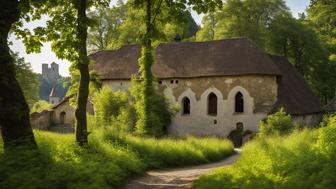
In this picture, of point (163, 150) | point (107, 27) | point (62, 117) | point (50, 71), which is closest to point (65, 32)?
point (163, 150)

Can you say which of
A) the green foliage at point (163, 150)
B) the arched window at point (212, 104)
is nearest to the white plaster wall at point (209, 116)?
the arched window at point (212, 104)

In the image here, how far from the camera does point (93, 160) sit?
1235 cm

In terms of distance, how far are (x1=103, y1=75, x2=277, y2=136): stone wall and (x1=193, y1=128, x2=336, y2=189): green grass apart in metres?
20.8

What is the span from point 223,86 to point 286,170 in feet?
80.2

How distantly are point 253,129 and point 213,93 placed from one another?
4.35 metres

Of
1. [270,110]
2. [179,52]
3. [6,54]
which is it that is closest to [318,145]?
[6,54]

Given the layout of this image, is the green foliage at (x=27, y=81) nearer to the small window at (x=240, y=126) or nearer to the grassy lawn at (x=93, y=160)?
the small window at (x=240, y=126)

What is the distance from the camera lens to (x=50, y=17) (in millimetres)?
13484

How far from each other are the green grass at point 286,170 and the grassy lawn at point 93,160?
2709mm

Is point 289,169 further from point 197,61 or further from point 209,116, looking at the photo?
point 197,61

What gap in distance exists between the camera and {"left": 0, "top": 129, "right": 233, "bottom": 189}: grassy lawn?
9.16 m

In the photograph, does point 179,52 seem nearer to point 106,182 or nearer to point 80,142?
point 80,142

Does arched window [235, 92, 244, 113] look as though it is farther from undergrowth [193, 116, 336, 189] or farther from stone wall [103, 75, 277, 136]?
undergrowth [193, 116, 336, 189]

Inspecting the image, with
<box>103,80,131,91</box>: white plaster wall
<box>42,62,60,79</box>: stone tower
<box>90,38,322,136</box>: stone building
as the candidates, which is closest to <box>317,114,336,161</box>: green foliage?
<box>90,38,322,136</box>: stone building
